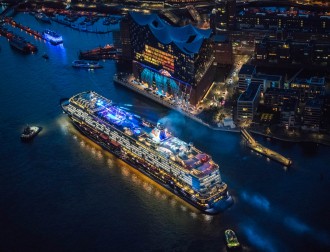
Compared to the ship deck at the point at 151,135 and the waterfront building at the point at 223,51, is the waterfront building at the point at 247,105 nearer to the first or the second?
the ship deck at the point at 151,135

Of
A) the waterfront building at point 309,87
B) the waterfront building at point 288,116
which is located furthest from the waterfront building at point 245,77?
the waterfront building at point 288,116

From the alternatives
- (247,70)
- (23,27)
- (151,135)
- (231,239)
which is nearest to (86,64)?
(247,70)

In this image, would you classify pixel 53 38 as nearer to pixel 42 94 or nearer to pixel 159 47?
pixel 42 94

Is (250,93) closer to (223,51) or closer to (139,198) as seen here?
(223,51)

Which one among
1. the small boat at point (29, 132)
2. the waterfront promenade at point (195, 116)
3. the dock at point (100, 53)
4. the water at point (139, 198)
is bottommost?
the water at point (139, 198)

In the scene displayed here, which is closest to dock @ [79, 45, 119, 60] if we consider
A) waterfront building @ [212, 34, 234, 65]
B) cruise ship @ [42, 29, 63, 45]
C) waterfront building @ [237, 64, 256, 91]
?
cruise ship @ [42, 29, 63, 45]

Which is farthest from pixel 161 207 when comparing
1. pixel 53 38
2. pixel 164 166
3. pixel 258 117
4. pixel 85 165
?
pixel 53 38
